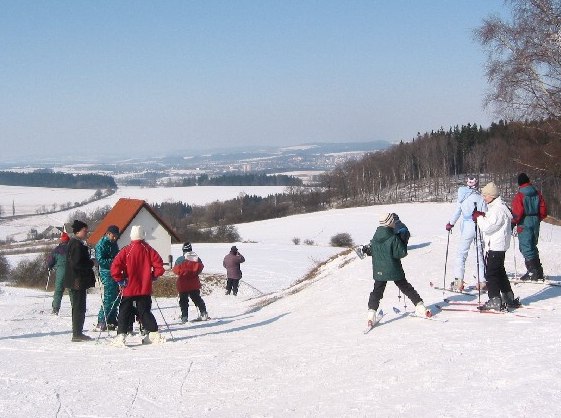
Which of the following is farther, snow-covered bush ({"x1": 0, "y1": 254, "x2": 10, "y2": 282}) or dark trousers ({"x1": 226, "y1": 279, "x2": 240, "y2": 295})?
snow-covered bush ({"x1": 0, "y1": 254, "x2": 10, "y2": 282})

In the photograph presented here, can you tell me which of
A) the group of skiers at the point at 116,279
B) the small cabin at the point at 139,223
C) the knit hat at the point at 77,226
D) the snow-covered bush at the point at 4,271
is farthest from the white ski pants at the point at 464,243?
the snow-covered bush at the point at 4,271

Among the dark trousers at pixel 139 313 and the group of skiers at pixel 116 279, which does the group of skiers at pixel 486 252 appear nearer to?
the group of skiers at pixel 116 279

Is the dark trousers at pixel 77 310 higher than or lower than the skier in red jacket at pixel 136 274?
lower

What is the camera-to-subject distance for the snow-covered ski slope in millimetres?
6180

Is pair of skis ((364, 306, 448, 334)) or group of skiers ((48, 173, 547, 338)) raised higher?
group of skiers ((48, 173, 547, 338))

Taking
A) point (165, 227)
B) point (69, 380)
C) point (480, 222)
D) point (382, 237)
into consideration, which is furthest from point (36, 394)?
point (165, 227)

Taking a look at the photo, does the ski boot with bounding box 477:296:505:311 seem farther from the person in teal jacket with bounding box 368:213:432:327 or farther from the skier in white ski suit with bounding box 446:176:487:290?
the skier in white ski suit with bounding box 446:176:487:290

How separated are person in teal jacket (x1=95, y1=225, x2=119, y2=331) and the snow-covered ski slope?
0.86 meters

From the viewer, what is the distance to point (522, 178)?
495 inches

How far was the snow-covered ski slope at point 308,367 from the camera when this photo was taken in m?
6.18

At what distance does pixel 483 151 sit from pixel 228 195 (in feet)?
197

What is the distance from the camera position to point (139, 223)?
36.6 metres

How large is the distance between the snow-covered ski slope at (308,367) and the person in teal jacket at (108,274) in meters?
0.86

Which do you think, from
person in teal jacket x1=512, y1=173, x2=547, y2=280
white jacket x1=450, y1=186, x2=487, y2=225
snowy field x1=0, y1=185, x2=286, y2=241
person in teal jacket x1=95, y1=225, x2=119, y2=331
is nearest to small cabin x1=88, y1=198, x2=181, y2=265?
person in teal jacket x1=95, y1=225, x2=119, y2=331
